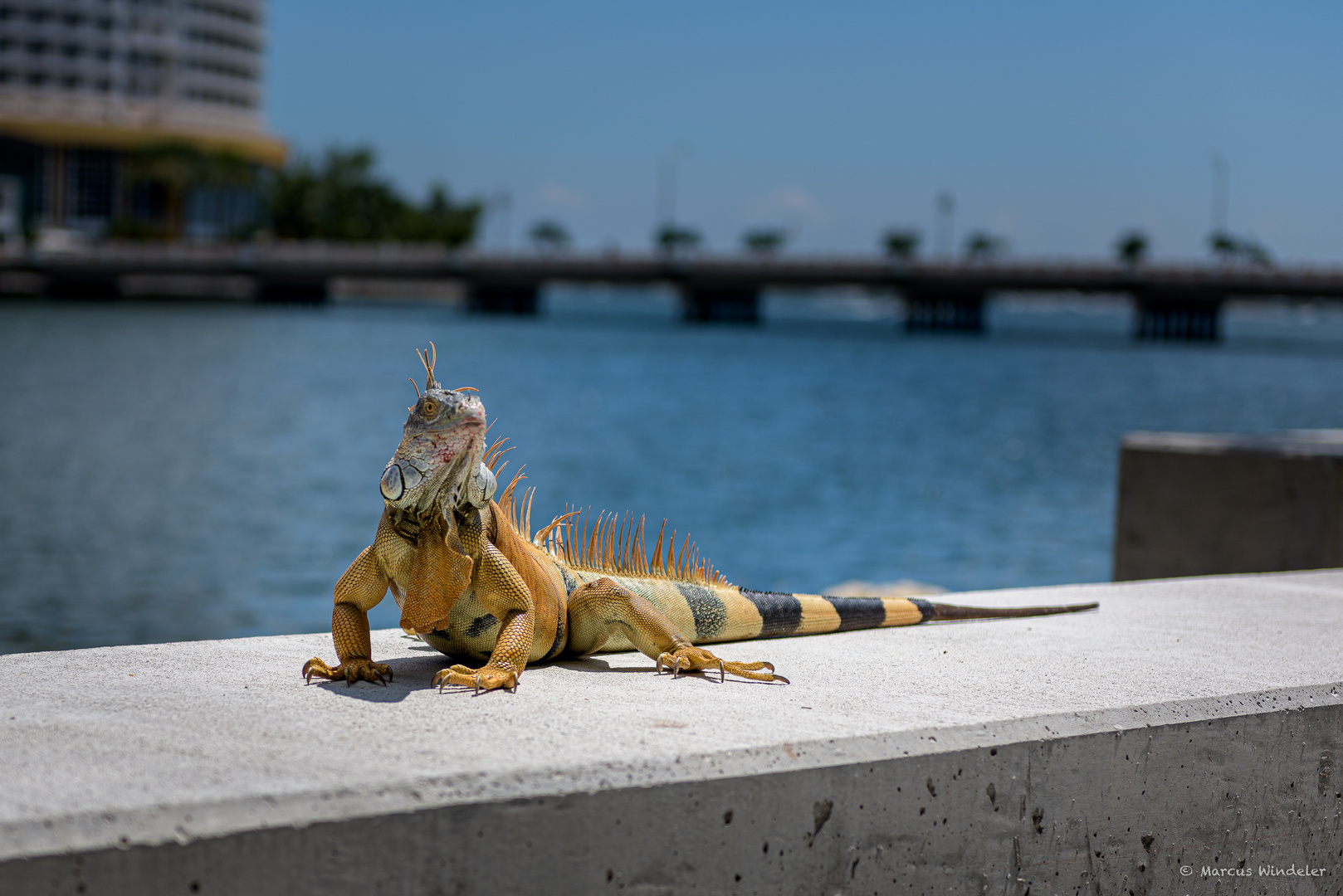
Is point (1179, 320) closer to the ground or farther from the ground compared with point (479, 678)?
farther from the ground

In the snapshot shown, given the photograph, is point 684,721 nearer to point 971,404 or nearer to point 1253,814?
point 1253,814

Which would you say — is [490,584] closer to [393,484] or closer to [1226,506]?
[393,484]

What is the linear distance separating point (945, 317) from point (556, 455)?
81.7m

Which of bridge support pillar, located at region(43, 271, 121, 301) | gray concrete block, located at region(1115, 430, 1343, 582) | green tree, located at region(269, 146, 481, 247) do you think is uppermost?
green tree, located at region(269, 146, 481, 247)

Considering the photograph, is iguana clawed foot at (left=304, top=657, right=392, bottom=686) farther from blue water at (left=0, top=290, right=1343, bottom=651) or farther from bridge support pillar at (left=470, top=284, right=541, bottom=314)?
bridge support pillar at (left=470, top=284, right=541, bottom=314)

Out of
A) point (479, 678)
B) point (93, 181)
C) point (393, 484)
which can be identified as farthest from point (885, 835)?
point (93, 181)

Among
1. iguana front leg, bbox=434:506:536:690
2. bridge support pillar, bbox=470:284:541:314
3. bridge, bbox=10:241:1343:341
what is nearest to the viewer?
iguana front leg, bbox=434:506:536:690

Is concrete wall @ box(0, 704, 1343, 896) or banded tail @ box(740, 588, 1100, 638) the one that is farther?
banded tail @ box(740, 588, 1100, 638)

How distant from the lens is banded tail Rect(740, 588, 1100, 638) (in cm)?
469

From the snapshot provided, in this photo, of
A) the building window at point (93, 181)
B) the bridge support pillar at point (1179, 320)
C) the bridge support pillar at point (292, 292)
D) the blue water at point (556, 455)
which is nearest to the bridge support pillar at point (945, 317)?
the bridge support pillar at point (1179, 320)

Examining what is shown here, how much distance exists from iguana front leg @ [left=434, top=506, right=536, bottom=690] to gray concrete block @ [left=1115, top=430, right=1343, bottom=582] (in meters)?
6.90

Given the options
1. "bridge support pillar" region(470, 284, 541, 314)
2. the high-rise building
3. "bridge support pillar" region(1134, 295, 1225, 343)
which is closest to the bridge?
"bridge support pillar" region(1134, 295, 1225, 343)

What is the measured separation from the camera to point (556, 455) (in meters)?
32.7

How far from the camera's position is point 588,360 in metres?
70.6
